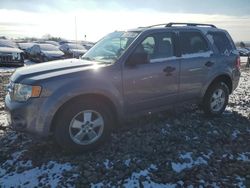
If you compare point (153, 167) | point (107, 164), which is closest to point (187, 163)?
point (153, 167)

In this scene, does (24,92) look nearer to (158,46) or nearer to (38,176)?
(38,176)

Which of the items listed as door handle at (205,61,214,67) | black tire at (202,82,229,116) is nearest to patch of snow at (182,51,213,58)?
door handle at (205,61,214,67)

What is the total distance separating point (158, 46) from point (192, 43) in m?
0.94

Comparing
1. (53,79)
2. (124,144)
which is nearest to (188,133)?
(124,144)

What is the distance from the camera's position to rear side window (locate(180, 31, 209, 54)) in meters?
5.62

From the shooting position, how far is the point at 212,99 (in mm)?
6352

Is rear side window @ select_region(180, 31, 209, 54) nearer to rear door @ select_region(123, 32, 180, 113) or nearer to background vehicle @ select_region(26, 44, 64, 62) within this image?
rear door @ select_region(123, 32, 180, 113)

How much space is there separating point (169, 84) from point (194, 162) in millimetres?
1503

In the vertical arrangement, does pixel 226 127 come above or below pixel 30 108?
below

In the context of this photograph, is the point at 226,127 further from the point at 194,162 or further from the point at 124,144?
the point at 124,144

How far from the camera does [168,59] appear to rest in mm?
5270

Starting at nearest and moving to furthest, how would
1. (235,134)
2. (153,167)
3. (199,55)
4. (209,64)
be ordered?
(153,167), (235,134), (199,55), (209,64)

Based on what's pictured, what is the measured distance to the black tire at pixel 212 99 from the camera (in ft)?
20.5

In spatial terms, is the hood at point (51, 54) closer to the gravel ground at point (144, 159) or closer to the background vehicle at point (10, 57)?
the background vehicle at point (10, 57)
